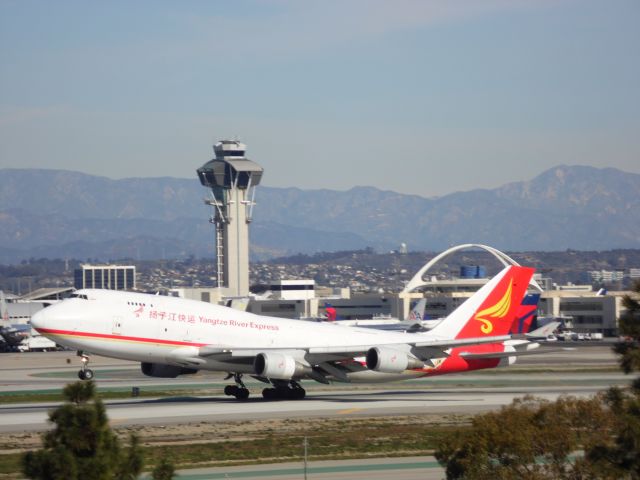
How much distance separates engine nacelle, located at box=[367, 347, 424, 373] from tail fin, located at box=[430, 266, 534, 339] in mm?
4659

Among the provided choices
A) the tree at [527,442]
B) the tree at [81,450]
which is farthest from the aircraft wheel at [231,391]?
the tree at [81,450]

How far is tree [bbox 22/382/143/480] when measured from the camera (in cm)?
1647

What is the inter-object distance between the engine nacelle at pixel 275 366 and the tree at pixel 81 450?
30779 mm

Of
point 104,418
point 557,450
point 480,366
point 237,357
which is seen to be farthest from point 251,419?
point 104,418

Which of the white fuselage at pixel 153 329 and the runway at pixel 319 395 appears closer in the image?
the runway at pixel 319 395

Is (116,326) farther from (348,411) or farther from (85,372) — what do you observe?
(348,411)

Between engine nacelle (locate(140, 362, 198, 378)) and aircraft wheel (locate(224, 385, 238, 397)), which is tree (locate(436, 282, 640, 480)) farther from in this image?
aircraft wheel (locate(224, 385, 238, 397))

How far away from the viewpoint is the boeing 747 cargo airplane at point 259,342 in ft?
155

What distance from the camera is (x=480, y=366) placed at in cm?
5372

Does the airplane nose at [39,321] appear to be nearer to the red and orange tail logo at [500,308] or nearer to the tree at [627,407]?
the red and orange tail logo at [500,308]

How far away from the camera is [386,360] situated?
49156mm

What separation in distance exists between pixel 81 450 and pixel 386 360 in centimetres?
3308

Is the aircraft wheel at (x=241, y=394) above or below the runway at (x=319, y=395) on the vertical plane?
above

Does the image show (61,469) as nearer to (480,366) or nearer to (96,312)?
(96,312)
